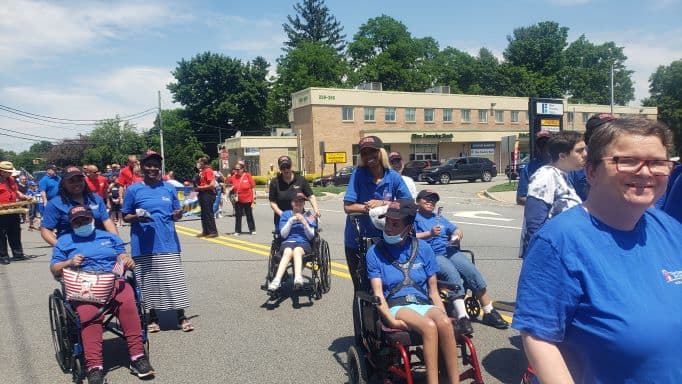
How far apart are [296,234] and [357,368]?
3.68 metres

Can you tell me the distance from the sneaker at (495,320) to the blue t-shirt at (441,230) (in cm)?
80

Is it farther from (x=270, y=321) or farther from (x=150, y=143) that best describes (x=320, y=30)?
(x=270, y=321)

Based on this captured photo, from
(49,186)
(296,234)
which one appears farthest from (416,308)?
(49,186)

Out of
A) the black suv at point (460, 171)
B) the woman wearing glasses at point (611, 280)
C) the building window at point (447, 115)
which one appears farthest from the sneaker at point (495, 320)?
the building window at point (447, 115)

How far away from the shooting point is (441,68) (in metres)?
85.4

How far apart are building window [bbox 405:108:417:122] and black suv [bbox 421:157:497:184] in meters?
18.5

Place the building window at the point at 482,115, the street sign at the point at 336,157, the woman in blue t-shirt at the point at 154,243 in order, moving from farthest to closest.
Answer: the building window at the point at 482,115, the street sign at the point at 336,157, the woman in blue t-shirt at the point at 154,243

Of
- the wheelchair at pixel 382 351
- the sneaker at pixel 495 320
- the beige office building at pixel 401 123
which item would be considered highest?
the beige office building at pixel 401 123

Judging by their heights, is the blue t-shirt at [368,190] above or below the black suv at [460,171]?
above

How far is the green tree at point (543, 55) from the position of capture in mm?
80438

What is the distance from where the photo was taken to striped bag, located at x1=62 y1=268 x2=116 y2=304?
181 inches

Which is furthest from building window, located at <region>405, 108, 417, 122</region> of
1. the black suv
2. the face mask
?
the face mask

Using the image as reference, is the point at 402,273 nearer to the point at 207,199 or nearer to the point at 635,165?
the point at 635,165

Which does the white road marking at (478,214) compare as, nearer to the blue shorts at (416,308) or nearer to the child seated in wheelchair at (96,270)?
the blue shorts at (416,308)
